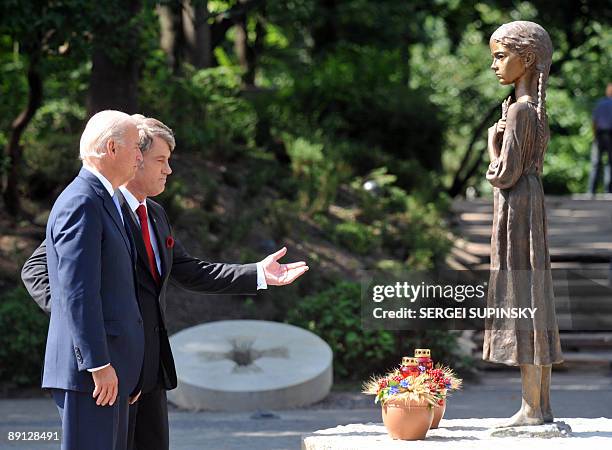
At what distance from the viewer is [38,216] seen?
14.2 metres

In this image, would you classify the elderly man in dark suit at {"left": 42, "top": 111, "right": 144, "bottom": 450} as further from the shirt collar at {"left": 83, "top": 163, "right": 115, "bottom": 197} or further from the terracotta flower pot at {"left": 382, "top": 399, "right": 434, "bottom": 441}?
the terracotta flower pot at {"left": 382, "top": 399, "right": 434, "bottom": 441}

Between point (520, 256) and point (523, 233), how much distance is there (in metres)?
0.13

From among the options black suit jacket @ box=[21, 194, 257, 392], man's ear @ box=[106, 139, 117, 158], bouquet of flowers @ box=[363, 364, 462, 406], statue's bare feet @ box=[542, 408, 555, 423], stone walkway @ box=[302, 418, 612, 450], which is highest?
man's ear @ box=[106, 139, 117, 158]

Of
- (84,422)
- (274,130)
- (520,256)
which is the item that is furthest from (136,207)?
(274,130)

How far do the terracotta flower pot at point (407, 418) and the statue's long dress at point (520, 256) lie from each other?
0.51 meters

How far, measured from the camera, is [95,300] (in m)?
4.73

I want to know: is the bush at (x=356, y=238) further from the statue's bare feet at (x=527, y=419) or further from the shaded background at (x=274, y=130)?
the statue's bare feet at (x=527, y=419)

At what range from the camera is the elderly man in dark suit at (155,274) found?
5398mm

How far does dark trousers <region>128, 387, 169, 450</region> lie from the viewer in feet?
18.0

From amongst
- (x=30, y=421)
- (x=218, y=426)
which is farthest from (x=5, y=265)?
(x=218, y=426)

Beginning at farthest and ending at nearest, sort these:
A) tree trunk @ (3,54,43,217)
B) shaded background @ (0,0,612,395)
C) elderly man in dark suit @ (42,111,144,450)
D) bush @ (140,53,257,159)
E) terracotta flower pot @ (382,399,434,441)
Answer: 1. bush @ (140,53,257,159)
2. tree trunk @ (3,54,43,217)
3. shaded background @ (0,0,612,395)
4. terracotta flower pot @ (382,399,434,441)
5. elderly man in dark suit @ (42,111,144,450)

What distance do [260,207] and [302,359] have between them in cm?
557

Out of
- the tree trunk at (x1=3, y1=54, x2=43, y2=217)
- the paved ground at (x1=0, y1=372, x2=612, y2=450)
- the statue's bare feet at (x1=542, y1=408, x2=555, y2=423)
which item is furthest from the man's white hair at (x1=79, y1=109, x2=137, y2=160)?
the tree trunk at (x1=3, y1=54, x2=43, y2=217)

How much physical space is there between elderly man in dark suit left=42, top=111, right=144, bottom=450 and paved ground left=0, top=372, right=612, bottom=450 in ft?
11.7
